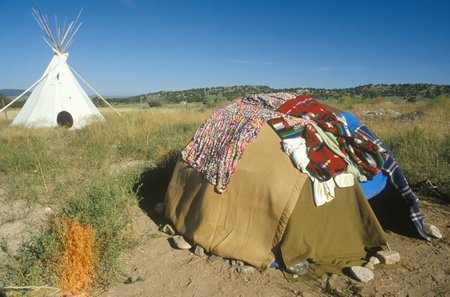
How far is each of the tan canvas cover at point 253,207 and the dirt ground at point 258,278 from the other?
21 cm

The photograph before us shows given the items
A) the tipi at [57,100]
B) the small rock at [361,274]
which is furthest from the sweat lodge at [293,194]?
the tipi at [57,100]

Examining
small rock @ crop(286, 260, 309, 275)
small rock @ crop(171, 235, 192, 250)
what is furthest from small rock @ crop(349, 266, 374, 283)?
small rock @ crop(171, 235, 192, 250)

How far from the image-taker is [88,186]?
4574mm

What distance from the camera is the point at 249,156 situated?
140 inches

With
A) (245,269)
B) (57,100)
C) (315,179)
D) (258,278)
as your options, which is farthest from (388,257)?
(57,100)

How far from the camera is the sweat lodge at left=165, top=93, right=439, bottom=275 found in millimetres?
3217

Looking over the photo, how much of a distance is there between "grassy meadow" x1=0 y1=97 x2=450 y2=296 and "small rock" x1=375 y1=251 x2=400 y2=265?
203cm

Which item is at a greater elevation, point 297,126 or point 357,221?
point 297,126

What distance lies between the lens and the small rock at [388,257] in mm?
3204

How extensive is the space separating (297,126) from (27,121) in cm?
1062

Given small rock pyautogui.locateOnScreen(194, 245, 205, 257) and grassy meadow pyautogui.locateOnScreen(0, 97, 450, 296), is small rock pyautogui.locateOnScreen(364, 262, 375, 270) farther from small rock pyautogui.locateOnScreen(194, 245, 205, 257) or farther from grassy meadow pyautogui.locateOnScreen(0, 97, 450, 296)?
grassy meadow pyautogui.locateOnScreen(0, 97, 450, 296)

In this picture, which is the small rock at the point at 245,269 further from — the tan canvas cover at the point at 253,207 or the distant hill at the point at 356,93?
the distant hill at the point at 356,93

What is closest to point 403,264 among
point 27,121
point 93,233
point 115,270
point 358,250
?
point 358,250

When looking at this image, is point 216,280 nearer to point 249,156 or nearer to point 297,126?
point 249,156
